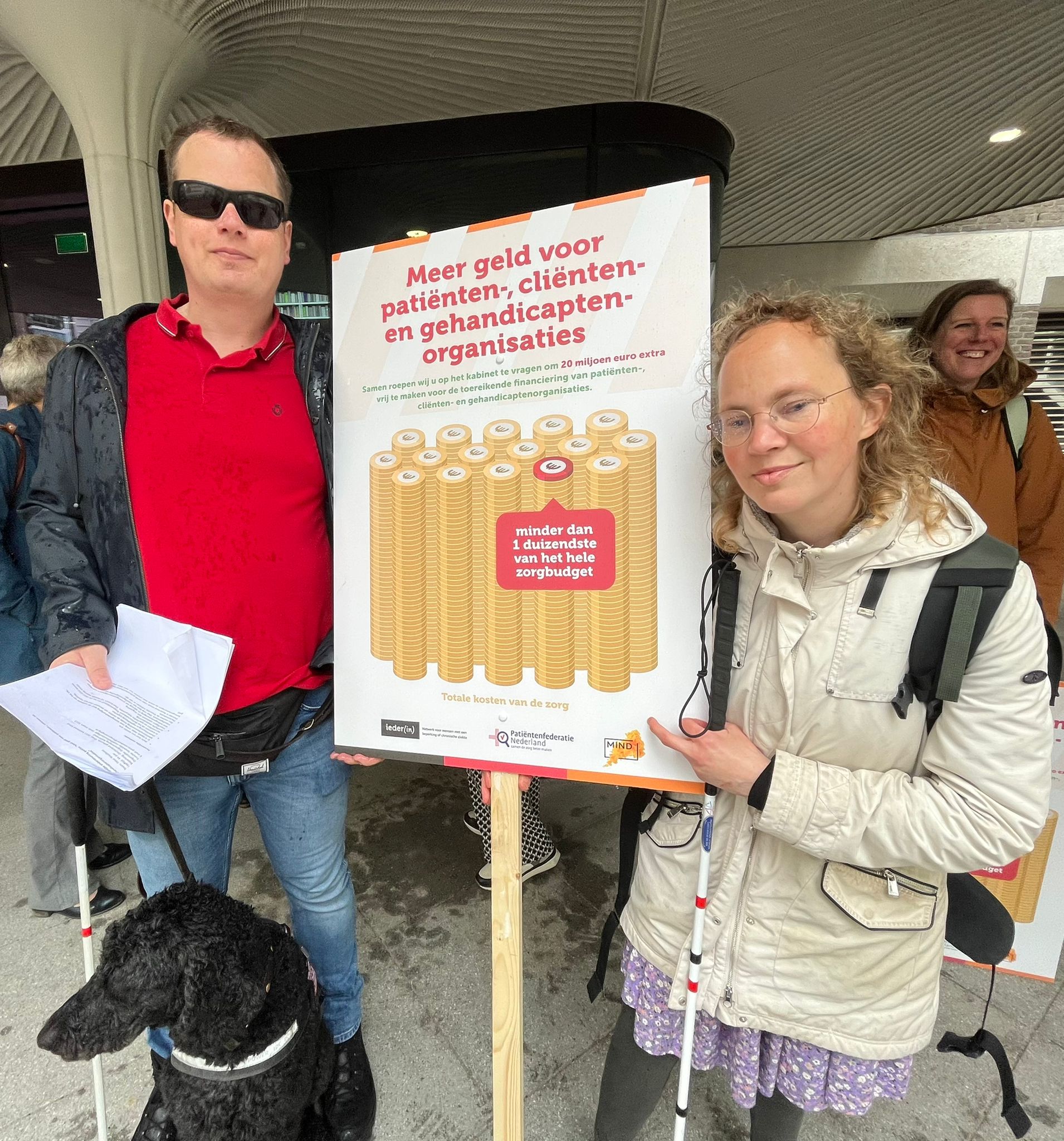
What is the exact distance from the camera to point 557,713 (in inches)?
45.9

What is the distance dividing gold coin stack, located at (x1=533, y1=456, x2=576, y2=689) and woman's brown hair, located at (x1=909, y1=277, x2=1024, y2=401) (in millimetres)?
1617

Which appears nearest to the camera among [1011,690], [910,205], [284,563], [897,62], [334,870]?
[1011,690]

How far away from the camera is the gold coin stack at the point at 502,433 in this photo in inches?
46.2

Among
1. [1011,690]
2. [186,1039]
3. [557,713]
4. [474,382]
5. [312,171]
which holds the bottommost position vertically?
[186,1039]

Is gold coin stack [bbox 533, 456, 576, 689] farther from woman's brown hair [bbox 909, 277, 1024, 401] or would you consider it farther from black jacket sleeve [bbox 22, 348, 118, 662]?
woman's brown hair [bbox 909, 277, 1024, 401]

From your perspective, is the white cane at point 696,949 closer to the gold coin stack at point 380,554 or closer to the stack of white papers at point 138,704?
the gold coin stack at point 380,554

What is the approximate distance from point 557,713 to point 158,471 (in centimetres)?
98

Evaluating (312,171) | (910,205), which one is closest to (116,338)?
(312,171)

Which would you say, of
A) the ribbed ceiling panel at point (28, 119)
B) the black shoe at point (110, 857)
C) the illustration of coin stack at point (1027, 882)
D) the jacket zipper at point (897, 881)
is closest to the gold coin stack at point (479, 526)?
the jacket zipper at point (897, 881)

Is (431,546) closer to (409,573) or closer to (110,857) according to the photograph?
(409,573)

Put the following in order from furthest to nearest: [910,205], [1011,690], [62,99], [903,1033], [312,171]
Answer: [910,205]
[312,171]
[62,99]
[903,1033]
[1011,690]

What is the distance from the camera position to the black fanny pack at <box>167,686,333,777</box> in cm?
Result: 138

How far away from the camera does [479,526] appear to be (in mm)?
1199

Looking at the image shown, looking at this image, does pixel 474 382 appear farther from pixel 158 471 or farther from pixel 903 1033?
pixel 903 1033
